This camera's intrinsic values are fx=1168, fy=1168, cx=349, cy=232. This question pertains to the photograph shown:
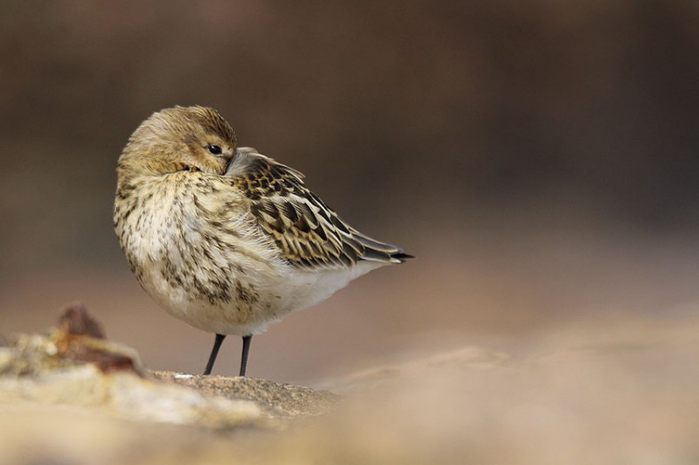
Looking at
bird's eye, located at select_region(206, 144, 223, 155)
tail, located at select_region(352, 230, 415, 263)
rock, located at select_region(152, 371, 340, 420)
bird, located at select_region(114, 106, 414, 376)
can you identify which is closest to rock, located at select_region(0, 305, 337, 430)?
rock, located at select_region(152, 371, 340, 420)

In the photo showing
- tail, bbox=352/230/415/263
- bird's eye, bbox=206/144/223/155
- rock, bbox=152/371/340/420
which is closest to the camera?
rock, bbox=152/371/340/420

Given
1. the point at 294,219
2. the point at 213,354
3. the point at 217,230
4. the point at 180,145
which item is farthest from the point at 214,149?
the point at 213,354

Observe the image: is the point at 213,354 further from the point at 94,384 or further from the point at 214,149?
the point at 94,384

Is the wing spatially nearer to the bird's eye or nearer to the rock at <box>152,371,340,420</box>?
the bird's eye

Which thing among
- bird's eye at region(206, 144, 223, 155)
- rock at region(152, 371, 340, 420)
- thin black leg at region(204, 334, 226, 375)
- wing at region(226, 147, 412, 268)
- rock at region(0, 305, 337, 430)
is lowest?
rock at region(0, 305, 337, 430)

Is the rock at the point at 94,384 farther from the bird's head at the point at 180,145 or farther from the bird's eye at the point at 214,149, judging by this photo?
the bird's eye at the point at 214,149

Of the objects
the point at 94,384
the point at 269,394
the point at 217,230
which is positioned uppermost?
the point at 217,230

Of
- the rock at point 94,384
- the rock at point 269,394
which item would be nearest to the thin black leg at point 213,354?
the rock at point 269,394
